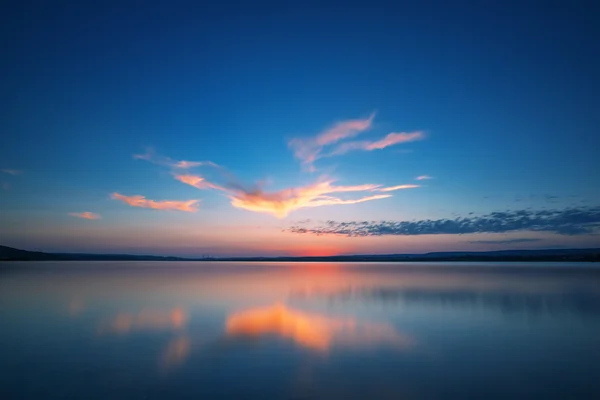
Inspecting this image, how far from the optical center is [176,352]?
469 inches

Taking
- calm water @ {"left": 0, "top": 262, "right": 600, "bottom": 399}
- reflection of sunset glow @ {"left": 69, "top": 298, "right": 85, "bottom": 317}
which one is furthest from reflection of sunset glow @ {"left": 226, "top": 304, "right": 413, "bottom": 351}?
reflection of sunset glow @ {"left": 69, "top": 298, "right": 85, "bottom": 317}

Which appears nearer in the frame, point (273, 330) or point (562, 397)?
point (562, 397)

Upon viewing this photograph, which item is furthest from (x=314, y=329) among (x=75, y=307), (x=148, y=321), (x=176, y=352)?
(x=75, y=307)

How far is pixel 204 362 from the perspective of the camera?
1067 centimetres

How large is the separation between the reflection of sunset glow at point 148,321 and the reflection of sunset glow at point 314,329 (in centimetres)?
242

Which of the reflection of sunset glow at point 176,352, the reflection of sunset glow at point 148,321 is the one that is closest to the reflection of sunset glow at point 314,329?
the reflection of sunset glow at point 176,352

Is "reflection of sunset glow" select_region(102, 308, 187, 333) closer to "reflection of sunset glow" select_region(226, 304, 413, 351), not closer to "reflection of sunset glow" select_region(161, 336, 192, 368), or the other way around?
"reflection of sunset glow" select_region(226, 304, 413, 351)

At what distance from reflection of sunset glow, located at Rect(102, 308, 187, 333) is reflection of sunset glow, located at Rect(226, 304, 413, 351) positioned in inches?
95.4

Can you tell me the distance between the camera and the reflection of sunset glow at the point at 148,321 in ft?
52.6

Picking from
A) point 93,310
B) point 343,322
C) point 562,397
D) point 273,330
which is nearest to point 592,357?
point 562,397

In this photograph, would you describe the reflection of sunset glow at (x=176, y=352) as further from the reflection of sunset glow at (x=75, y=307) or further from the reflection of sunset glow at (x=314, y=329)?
the reflection of sunset glow at (x=75, y=307)

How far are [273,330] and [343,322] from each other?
11.8ft

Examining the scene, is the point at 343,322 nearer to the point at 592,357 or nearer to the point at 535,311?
the point at 592,357

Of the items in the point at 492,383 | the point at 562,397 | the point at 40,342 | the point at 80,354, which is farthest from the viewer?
the point at 40,342
